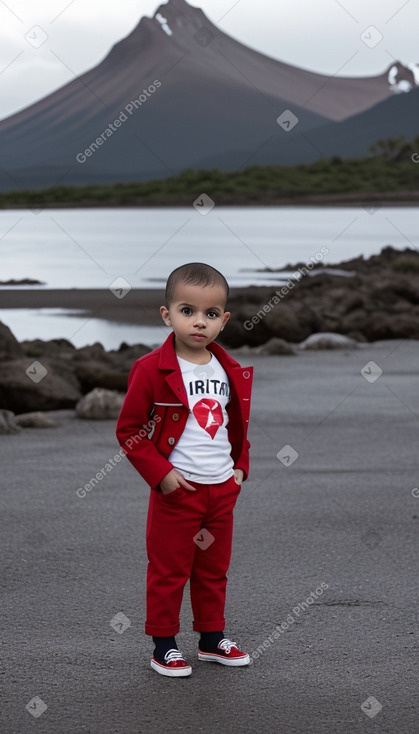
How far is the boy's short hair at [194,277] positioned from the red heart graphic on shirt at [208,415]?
1.07 feet

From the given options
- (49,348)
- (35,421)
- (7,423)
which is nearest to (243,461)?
(7,423)

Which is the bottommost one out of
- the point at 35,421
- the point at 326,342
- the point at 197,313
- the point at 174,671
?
the point at 35,421

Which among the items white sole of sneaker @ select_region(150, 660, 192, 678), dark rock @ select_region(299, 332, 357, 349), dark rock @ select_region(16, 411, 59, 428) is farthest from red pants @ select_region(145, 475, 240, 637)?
dark rock @ select_region(299, 332, 357, 349)

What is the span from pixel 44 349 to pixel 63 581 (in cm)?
796

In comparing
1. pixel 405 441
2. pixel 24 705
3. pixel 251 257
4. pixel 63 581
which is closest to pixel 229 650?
pixel 24 705

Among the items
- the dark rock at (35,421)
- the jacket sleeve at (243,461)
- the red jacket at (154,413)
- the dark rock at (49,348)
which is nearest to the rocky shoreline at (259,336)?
the dark rock at (49,348)

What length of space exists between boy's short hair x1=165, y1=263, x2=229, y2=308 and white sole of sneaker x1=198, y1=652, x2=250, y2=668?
1.11 m

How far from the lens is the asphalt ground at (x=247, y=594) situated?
3.45 m

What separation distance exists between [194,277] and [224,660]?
1.19 meters

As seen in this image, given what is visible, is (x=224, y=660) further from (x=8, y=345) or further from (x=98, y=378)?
(x=8, y=345)

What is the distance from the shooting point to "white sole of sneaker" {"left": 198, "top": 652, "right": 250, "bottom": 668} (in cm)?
381

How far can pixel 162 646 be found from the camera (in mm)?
3781

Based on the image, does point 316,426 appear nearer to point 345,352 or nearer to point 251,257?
point 345,352

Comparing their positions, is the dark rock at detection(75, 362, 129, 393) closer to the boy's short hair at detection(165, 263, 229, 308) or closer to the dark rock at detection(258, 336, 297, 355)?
the dark rock at detection(258, 336, 297, 355)
